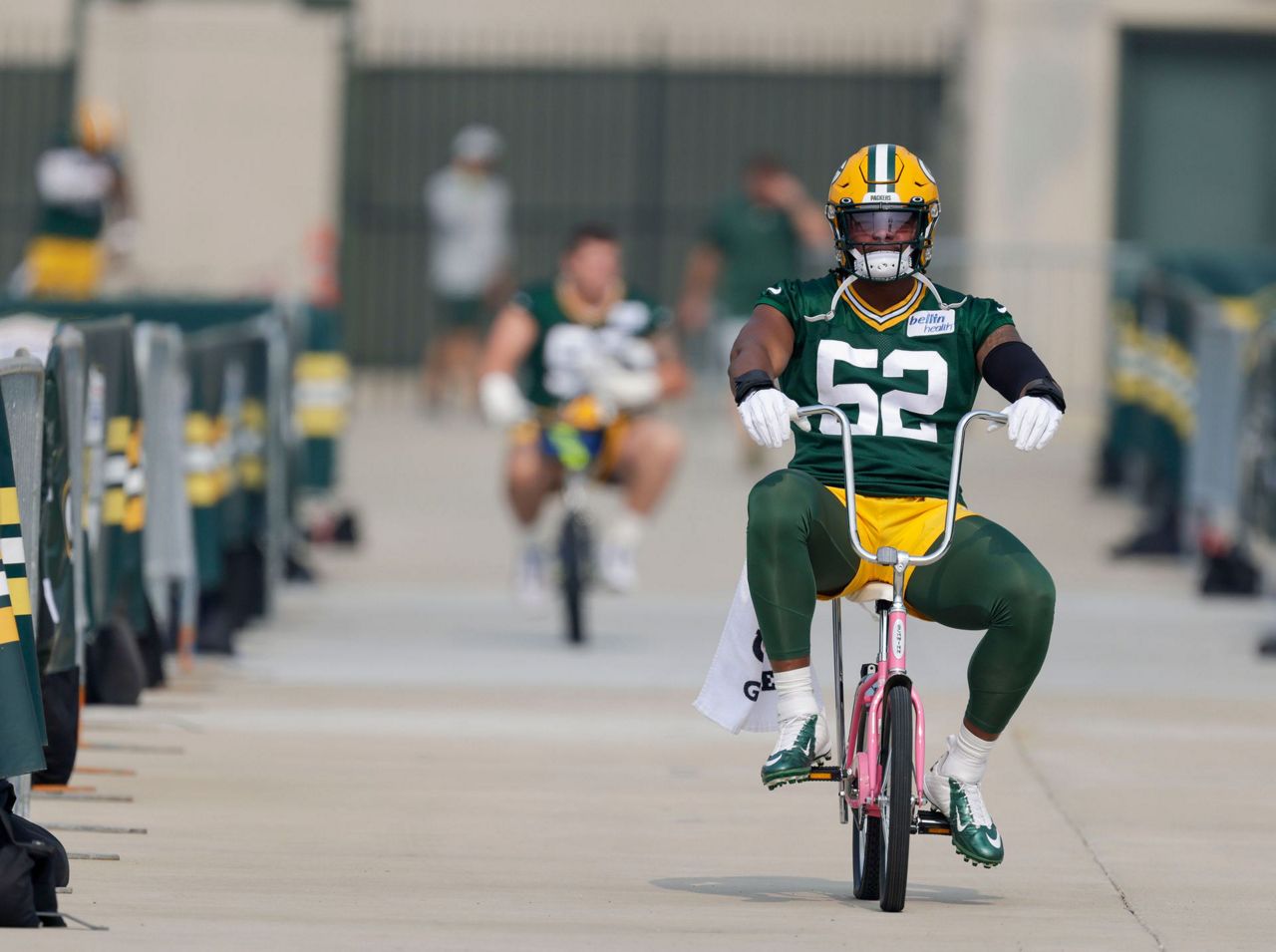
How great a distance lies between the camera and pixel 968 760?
7234mm

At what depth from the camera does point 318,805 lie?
8.84 m

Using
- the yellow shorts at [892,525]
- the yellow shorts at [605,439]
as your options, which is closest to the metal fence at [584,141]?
the yellow shorts at [605,439]

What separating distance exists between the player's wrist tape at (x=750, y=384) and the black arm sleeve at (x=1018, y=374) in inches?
23.0

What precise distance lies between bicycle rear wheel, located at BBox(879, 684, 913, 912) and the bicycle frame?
0.02m

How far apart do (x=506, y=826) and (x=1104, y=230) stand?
17531 mm

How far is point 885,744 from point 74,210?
1475cm

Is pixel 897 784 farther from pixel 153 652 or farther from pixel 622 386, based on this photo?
pixel 622 386

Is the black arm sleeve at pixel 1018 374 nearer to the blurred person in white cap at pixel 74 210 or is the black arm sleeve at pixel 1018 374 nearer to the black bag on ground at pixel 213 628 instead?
the black bag on ground at pixel 213 628

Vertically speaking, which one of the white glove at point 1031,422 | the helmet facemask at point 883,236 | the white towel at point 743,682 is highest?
the helmet facemask at point 883,236

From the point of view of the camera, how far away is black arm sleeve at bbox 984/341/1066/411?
716 cm

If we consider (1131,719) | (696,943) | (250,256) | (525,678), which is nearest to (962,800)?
(696,943)

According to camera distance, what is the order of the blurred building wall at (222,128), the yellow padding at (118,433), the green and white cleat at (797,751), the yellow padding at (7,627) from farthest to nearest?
the blurred building wall at (222,128) < the yellow padding at (118,433) < the green and white cleat at (797,751) < the yellow padding at (7,627)

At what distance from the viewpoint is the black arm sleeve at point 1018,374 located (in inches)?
282

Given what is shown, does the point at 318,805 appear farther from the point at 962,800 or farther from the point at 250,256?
the point at 250,256
